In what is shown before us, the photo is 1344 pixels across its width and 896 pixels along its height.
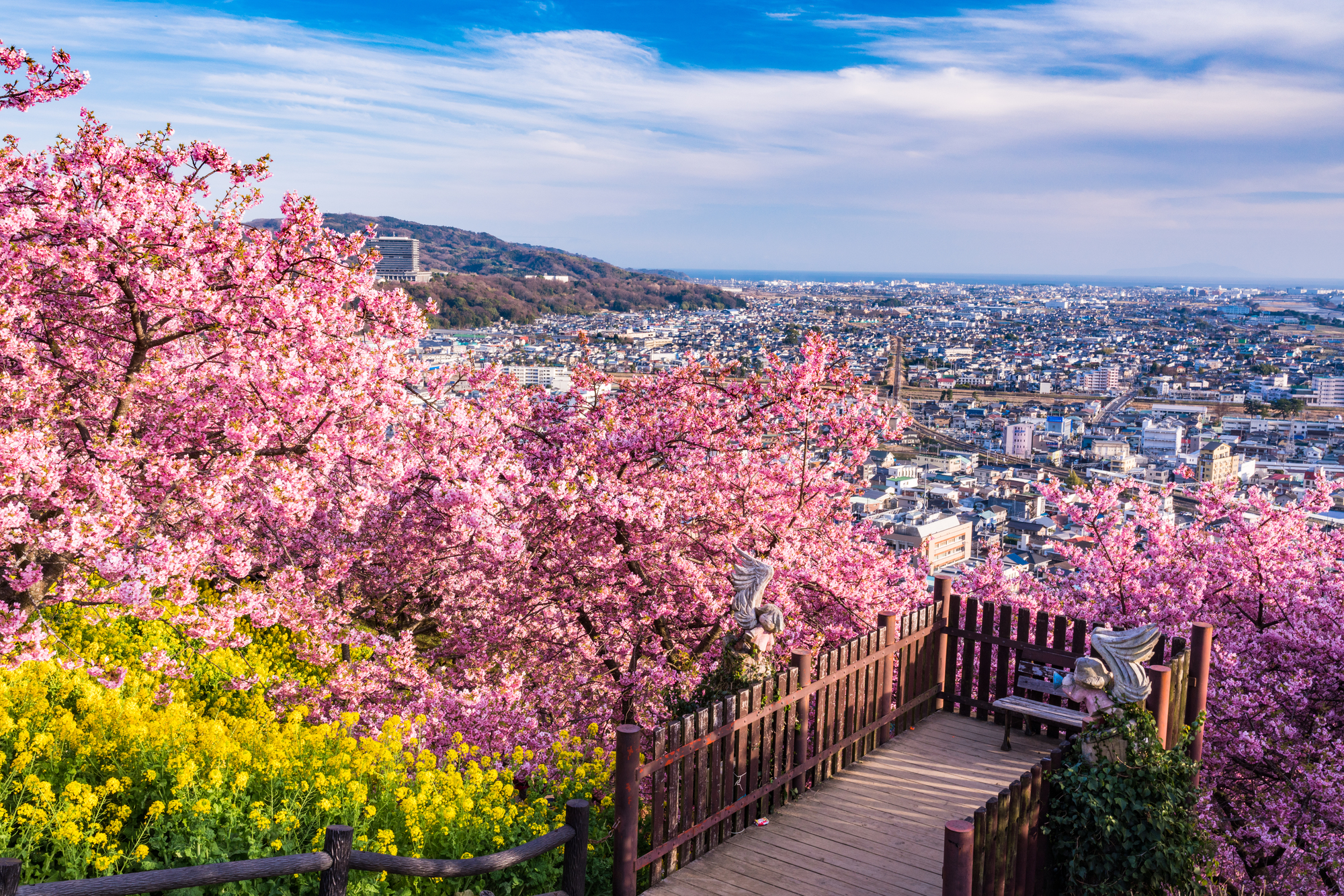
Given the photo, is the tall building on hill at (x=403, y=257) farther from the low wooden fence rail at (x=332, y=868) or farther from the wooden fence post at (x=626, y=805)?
the low wooden fence rail at (x=332, y=868)

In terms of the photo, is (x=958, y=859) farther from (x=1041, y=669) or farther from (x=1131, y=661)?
(x=1041, y=669)

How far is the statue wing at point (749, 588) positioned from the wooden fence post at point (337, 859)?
11.7 ft

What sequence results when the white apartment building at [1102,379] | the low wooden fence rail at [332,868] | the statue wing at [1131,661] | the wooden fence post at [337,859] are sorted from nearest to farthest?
the low wooden fence rail at [332,868]
the wooden fence post at [337,859]
the statue wing at [1131,661]
the white apartment building at [1102,379]

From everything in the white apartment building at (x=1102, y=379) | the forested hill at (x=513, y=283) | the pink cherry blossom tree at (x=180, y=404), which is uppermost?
the forested hill at (x=513, y=283)

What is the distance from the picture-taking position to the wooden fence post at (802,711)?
7.14m

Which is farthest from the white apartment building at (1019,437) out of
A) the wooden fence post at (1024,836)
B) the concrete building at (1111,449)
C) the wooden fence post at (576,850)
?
the wooden fence post at (576,850)

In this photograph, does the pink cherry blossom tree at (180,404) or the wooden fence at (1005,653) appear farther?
the wooden fence at (1005,653)

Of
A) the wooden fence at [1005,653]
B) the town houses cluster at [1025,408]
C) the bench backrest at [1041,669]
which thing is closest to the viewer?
the wooden fence at [1005,653]

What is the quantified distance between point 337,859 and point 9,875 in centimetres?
133

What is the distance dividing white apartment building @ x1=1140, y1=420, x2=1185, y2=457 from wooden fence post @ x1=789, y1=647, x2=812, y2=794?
11845 cm

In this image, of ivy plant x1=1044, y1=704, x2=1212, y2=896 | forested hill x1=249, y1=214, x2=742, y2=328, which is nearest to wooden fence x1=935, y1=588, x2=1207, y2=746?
ivy plant x1=1044, y1=704, x2=1212, y2=896

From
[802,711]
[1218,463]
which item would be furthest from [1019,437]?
[802,711]

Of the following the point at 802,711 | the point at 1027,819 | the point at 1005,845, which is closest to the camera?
the point at 1005,845

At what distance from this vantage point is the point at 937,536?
68000 mm
